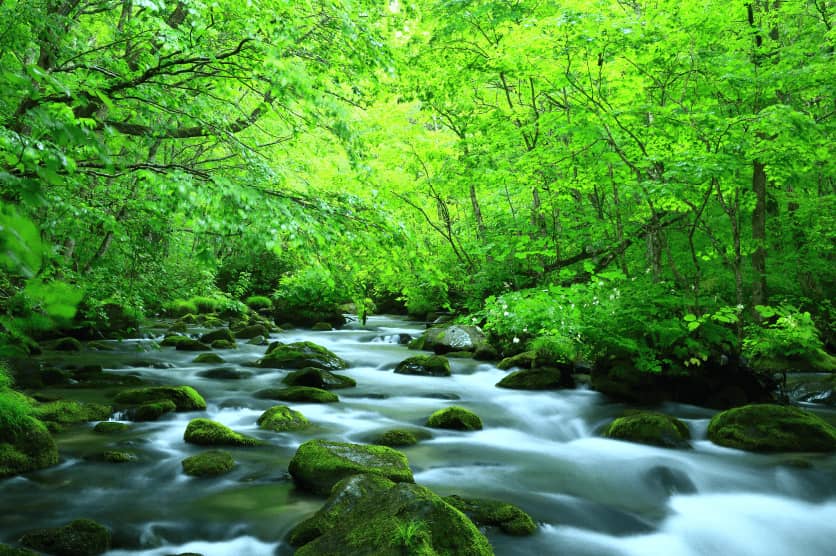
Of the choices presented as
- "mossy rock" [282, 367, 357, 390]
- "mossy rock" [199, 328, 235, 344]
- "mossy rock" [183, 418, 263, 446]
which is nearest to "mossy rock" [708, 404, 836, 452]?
"mossy rock" [183, 418, 263, 446]

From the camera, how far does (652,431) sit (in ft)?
24.6

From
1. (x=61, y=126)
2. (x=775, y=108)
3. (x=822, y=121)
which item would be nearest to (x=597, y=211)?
(x=822, y=121)

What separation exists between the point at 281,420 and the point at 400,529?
4.78m

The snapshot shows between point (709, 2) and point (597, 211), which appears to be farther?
point (597, 211)

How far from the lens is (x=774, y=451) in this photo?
22.7ft

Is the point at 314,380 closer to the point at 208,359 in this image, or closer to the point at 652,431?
the point at 208,359

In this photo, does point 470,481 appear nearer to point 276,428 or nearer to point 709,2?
point 276,428

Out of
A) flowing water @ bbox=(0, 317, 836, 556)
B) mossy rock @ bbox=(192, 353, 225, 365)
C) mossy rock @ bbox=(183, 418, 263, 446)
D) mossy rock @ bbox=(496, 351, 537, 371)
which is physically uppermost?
mossy rock @ bbox=(496, 351, 537, 371)

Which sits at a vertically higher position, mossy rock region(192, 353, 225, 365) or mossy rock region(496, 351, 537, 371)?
mossy rock region(496, 351, 537, 371)

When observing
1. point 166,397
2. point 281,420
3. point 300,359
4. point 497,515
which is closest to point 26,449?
point 166,397

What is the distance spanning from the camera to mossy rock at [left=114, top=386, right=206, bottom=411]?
853 cm

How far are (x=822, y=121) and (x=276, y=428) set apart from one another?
1128 cm

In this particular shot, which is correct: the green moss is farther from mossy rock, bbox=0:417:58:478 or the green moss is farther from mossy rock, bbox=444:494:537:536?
mossy rock, bbox=444:494:537:536

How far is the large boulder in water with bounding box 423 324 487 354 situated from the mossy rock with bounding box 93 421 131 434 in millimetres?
8584
